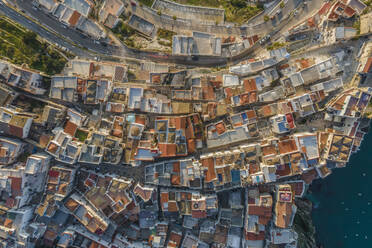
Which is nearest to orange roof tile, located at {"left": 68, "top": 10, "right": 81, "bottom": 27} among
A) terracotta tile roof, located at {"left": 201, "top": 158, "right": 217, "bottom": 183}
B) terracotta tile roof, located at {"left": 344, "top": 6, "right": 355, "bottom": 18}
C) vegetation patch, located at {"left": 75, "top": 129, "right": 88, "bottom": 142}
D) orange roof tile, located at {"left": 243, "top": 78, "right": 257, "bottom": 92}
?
vegetation patch, located at {"left": 75, "top": 129, "right": 88, "bottom": 142}

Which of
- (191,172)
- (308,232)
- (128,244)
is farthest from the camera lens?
(308,232)

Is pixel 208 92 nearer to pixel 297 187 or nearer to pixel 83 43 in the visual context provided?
pixel 297 187

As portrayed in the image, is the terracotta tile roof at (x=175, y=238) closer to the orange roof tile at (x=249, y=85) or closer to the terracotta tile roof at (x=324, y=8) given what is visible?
the orange roof tile at (x=249, y=85)

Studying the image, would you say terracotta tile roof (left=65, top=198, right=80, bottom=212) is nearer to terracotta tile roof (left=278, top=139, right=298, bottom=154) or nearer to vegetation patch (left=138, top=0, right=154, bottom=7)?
terracotta tile roof (left=278, top=139, right=298, bottom=154)

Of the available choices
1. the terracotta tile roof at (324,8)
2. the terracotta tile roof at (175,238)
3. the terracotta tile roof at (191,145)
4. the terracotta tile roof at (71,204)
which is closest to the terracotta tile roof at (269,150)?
the terracotta tile roof at (191,145)

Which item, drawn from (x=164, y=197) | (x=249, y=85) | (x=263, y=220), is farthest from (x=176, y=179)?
(x=249, y=85)

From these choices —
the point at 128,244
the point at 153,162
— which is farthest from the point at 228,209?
the point at 128,244

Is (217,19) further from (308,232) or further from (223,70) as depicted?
(308,232)
